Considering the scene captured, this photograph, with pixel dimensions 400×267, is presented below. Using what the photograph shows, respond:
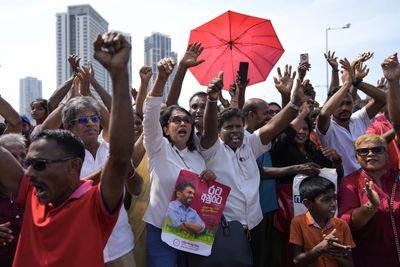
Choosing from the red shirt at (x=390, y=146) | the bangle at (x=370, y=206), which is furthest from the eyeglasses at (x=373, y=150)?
the bangle at (x=370, y=206)

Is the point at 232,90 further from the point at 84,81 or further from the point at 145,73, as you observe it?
the point at 84,81

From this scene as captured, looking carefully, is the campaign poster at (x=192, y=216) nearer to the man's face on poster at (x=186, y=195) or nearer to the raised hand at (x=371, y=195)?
the man's face on poster at (x=186, y=195)

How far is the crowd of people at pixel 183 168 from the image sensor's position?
2.18 meters

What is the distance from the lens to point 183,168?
3693 mm

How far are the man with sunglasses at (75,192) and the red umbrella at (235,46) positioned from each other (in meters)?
3.68

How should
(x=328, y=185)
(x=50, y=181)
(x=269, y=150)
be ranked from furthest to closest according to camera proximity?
(x=269, y=150), (x=328, y=185), (x=50, y=181)

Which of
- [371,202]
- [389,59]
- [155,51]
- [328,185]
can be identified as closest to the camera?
[371,202]

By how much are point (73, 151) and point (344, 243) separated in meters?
2.42

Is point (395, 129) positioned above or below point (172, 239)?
above

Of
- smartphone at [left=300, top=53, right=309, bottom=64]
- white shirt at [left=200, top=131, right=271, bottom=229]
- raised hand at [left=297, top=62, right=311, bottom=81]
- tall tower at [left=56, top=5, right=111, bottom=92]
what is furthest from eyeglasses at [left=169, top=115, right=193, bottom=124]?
tall tower at [left=56, top=5, right=111, bottom=92]

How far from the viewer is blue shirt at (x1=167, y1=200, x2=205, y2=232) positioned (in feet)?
11.7

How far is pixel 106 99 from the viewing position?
15.6ft

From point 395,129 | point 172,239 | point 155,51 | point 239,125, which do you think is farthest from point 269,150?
point 155,51

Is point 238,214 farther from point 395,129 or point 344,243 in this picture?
point 395,129
